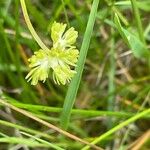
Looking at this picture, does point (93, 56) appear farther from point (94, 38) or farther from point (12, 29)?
point (12, 29)

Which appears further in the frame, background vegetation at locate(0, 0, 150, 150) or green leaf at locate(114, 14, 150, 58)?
background vegetation at locate(0, 0, 150, 150)

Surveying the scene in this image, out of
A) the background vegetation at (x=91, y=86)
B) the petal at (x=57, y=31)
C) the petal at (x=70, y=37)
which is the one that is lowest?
the background vegetation at (x=91, y=86)

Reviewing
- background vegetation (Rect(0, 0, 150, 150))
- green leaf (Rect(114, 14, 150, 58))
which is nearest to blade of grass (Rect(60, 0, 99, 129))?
green leaf (Rect(114, 14, 150, 58))

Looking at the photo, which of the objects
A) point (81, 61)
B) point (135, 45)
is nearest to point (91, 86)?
point (135, 45)

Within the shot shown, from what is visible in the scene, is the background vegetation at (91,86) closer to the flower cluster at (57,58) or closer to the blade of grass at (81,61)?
the blade of grass at (81,61)

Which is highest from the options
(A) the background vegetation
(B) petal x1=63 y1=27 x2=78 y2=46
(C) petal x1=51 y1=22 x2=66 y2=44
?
(C) petal x1=51 y1=22 x2=66 y2=44

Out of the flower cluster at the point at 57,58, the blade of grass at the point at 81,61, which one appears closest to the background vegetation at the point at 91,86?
the blade of grass at the point at 81,61

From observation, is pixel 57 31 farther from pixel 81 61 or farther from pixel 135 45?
pixel 135 45

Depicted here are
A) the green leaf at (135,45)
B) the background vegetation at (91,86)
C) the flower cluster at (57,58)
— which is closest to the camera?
the flower cluster at (57,58)

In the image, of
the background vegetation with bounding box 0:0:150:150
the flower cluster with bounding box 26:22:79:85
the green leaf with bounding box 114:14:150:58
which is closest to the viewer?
the flower cluster with bounding box 26:22:79:85

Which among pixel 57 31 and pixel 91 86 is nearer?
pixel 57 31

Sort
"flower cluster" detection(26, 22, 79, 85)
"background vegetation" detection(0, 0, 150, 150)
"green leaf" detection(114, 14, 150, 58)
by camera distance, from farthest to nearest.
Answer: "background vegetation" detection(0, 0, 150, 150)
"green leaf" detection(114, 14, 150, 58)
"flower cluster" detection(26, 22, 79, 85)

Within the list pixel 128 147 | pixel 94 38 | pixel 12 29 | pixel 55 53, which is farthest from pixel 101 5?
pixel 55 53

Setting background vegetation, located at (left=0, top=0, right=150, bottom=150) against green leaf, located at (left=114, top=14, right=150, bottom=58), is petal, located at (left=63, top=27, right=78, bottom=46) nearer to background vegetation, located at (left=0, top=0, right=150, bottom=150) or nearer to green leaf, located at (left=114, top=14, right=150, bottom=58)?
green leaf, located at (left=114, top=14, right=150, bottom=58)
